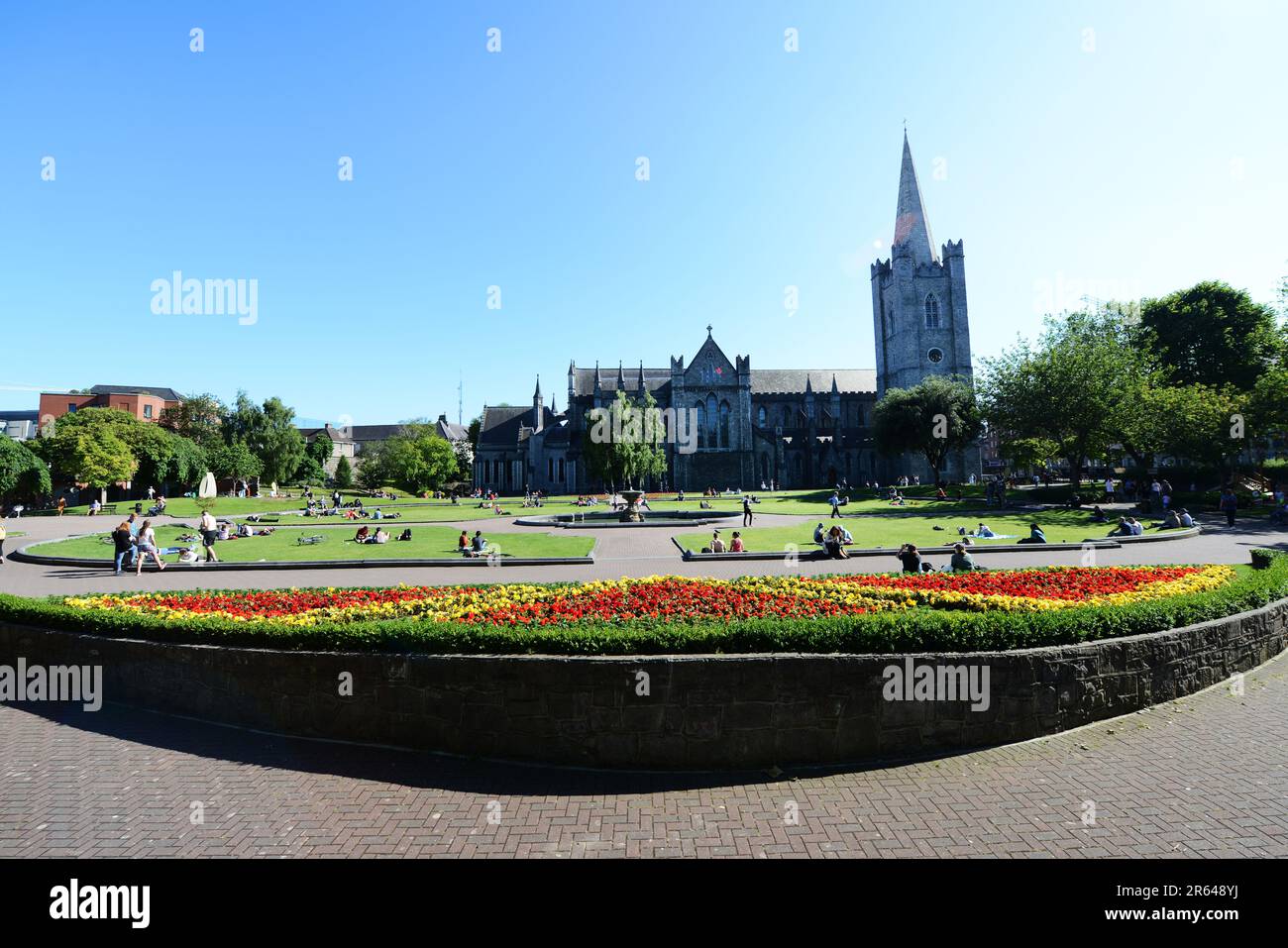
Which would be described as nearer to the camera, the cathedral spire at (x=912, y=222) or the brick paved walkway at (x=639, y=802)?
the brick paved walkway at (x=639, y=802)

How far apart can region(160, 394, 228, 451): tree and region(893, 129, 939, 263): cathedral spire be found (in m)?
92.5

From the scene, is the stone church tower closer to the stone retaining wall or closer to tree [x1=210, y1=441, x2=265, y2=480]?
the stone retaining wall

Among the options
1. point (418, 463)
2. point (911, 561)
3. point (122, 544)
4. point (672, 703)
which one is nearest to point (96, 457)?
point (418, 463)

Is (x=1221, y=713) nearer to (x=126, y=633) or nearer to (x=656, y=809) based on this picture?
(x=656, y=809)

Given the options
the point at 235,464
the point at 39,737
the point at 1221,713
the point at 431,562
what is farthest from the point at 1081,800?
the point at 235,464

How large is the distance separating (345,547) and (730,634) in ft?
74.0

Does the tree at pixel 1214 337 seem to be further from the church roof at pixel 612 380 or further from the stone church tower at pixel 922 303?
the church roof at pixel 612 380

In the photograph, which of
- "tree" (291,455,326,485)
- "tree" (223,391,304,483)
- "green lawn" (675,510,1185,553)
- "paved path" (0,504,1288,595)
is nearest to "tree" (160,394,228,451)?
"tree" (223,391,304,483)

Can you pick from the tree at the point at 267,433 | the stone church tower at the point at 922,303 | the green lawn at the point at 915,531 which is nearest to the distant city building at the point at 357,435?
the tree at the point at 267,433

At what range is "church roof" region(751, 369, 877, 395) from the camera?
91000 mm

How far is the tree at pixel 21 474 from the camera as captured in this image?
5081 centimetres

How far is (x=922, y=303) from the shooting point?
7906 cm

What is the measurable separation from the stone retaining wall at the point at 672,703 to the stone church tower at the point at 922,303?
250ft

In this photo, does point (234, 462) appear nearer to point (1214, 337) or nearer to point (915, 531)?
point (915, 531)
